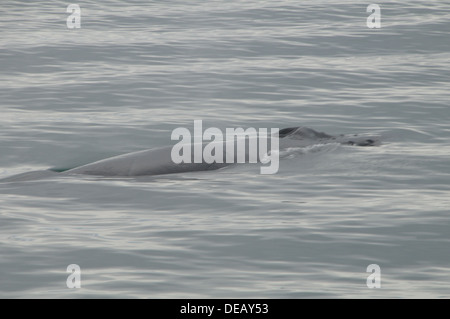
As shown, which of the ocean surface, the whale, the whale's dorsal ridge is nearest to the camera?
the ocean surface

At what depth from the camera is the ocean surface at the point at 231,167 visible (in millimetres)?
6938

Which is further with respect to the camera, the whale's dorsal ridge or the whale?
the whale's dorsal ridge

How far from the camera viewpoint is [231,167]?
32.6 ft

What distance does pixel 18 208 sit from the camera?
8531 mm

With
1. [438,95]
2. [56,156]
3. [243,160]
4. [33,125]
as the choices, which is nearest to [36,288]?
[243,160]

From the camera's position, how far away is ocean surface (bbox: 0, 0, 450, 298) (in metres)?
6.94

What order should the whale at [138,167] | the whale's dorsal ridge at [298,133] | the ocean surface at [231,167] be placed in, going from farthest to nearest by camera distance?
1. the whale's dorsal ridge at [298,133]
2. the whale at [138,167]
3. the ocean surface at [231,167]

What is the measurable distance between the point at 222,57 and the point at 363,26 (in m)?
4.46

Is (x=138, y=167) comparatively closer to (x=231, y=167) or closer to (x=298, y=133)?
(x=231, y=167)

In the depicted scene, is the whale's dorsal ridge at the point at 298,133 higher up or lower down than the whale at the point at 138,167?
higher up

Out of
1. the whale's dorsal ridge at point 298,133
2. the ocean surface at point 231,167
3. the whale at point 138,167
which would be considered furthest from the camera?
the whale's dorsal ridge at point 298,133

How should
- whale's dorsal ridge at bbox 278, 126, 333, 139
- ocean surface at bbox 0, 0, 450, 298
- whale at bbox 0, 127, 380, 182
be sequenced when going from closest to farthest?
ocean surface at bbox 0, 0, 450, 298 < whale at bbox 0, 127, 380, 182 < whale's dorsal ridge at bbox 278, 126, 333, 139

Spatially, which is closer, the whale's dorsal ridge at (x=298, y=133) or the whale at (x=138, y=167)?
the whale at (x=138, y=167)
